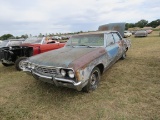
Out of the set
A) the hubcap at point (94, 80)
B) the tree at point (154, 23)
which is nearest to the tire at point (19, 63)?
the hubcap at point (94, 80)

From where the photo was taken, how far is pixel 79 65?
3410 millimetres

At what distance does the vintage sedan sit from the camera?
339cm

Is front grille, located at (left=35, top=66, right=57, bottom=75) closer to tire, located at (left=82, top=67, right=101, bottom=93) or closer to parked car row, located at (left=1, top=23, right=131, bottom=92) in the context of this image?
parked car row, located at (left=1, top=23, right=131, bottom=92)

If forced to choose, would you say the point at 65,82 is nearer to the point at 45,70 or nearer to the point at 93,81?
the point at 45,70

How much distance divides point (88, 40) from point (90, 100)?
208 cm

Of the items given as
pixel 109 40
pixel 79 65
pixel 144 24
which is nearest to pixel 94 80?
pixel 79 65

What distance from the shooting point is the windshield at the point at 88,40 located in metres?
4.81

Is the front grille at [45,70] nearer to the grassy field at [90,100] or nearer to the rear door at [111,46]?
the grassy field at [90,100]

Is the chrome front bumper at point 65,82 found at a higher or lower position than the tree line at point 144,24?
lower

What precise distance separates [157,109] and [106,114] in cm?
109

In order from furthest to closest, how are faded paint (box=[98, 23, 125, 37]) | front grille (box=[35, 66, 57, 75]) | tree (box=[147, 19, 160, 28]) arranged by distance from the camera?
tree (box=[147, 19, 160, 28]), faded paint (box=[98, 23, 125, 37]), front grille (box=[35, 66, 57, 75])

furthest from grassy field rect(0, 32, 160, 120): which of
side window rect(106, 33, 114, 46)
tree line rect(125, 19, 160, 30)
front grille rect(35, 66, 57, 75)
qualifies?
tree line rect(125, 19, 160, 30)

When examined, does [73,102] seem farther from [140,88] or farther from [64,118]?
[140,88]

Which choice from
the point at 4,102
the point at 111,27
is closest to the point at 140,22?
the point at 111,27
